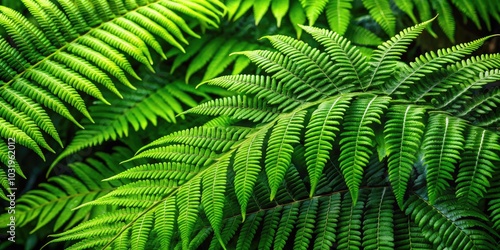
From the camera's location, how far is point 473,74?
1.46m

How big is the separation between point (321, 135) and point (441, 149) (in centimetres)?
36

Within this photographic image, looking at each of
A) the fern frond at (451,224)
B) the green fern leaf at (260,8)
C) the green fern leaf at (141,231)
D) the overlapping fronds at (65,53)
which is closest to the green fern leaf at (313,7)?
the green fern leaf at (260,8)

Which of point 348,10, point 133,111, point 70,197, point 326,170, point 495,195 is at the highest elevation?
point 348,10

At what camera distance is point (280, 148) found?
136 centimetres

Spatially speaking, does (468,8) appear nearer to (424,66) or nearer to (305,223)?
(424,66)

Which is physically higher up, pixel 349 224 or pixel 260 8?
pixel 260 8

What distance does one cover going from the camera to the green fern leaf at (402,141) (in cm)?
127

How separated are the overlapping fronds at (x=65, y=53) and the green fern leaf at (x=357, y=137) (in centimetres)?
81

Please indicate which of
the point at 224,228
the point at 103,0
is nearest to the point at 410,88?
Result: the point at 224,228

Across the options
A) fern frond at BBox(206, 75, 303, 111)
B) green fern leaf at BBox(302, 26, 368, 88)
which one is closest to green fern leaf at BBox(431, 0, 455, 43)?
Answer: green fern leaf at BBox(302, 26, 368, 88)

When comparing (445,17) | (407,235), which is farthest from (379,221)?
(445,17)

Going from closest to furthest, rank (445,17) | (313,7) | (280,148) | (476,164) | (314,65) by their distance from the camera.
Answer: (476,164), (280,148), (314,65), (313,7), (445,17)

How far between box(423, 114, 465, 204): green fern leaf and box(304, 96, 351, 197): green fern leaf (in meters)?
0.28

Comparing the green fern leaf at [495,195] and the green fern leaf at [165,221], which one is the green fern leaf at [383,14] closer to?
the green fern leaf at [495,195]
